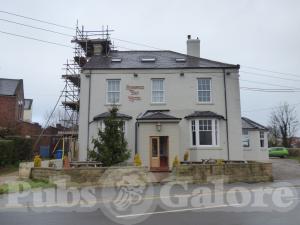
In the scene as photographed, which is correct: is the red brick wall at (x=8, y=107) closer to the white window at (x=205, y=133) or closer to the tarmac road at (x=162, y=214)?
the white window at (x=205, y=133)

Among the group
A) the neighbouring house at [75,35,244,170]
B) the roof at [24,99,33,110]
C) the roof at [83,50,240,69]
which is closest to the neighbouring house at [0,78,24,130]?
the roof at [83,50,240,69]

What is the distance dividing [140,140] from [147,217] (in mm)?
15098

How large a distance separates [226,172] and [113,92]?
37.2ft

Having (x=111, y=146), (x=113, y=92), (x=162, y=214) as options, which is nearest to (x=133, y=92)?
(x=113, y=92)

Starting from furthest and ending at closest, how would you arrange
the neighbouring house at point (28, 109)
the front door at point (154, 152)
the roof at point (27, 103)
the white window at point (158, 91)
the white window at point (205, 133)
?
the roof at point (27, 103) → the neighbouring house at point (28, 109) → the white window at point (158, 91) → the white window at point (205, 133) → the front door at point (154, 152)

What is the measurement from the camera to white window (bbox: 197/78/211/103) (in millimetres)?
27016

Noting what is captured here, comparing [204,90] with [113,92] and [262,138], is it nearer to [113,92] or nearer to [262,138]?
[113,92]

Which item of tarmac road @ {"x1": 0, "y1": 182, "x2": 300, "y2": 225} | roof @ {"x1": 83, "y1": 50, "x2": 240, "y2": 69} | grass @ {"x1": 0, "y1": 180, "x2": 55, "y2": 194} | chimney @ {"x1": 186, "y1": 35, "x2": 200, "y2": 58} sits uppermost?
chimney @ {"x1": 186, "y1": 35, "x2": 200, "y2": 58}

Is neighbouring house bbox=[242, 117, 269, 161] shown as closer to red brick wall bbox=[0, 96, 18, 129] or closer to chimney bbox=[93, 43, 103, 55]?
chimney bbox=[93, 43, 103, 55]

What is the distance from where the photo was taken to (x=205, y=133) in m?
25.7

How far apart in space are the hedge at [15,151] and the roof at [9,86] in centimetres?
1237

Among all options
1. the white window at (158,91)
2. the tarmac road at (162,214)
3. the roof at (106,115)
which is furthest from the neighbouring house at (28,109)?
the tarmac road at (162,214)

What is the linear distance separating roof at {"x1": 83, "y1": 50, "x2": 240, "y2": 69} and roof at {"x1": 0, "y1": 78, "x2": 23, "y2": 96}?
1754 centimetres

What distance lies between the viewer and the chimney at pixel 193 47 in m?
30.6
